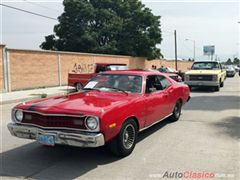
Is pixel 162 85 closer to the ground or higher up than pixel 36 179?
higher up

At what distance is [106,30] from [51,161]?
3782 cm

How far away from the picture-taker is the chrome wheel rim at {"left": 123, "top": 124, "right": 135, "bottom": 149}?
5.56m

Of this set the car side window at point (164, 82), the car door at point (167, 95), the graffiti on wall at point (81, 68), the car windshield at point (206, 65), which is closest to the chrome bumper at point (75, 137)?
the car door at point (167, 95)

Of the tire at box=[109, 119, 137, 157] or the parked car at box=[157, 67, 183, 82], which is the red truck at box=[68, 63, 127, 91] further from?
the tire at box=[109, 119, 137, 157]

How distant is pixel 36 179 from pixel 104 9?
41069mm

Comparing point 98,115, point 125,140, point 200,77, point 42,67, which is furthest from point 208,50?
point 98,115

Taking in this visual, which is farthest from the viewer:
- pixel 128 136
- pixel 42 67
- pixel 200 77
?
pixel 42 67

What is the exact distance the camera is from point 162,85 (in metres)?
7.71

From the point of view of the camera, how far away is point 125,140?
5.61 m

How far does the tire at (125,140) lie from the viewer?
540 cm

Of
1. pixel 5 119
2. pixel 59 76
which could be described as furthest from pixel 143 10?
pixel 5 119

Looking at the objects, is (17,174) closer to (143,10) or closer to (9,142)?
(9,142)

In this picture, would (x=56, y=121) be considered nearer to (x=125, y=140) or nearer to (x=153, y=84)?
(x=125, y=140)
